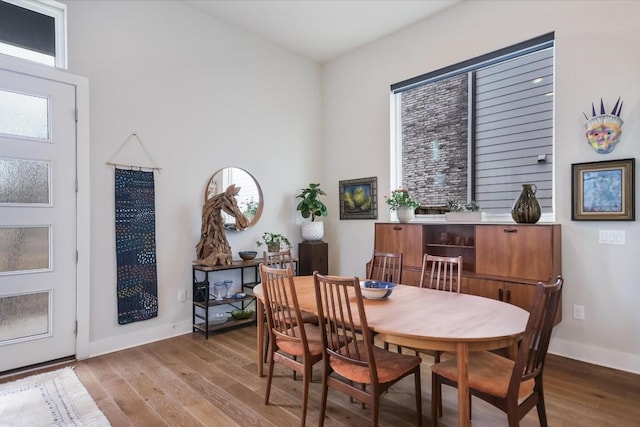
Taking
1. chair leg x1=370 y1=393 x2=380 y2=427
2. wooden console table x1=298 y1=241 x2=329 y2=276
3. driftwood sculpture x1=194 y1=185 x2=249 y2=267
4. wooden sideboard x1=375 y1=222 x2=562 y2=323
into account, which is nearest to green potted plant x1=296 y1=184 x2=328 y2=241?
wooden console table x1=298 y1=241 x2=329 y2=276

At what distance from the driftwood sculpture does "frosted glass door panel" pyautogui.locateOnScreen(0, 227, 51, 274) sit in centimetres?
134

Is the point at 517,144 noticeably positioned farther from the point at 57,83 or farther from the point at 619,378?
the point at 57,83

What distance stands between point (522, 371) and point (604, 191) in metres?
2.19

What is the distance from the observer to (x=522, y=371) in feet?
5.20

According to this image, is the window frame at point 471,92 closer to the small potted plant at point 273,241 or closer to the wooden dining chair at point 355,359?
the small potted plant at point 273,241

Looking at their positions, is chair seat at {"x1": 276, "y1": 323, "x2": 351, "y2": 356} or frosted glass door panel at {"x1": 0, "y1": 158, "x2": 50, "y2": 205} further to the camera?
frosted glass door panel at {"x1": 0, "y1": 158, "x2": 50, "y2": 205}

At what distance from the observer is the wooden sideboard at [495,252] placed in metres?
2.99

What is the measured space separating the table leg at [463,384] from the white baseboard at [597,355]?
2134mm

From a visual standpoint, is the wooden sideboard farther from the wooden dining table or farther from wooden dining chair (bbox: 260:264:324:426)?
wooden dining chair (bbox: 260:264:324:426)

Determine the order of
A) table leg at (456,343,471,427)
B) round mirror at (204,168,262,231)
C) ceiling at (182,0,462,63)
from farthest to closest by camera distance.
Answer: round mirror at (204,168,262,231), ceiling at (182,0,462,63), table leg at (456,343,471,427)

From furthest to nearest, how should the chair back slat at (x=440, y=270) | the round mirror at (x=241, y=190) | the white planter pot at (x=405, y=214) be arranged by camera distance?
the round mirror at (x=241, y=190), the white planter pot at (x=405, y=214), the chair back slat at (x=440, y=270)

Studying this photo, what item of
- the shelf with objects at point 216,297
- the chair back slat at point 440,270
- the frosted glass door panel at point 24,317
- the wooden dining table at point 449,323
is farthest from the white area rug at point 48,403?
the chair back slat at point 440,270

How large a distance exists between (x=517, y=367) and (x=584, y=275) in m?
2.08

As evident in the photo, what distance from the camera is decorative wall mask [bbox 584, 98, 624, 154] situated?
9.48 ft
